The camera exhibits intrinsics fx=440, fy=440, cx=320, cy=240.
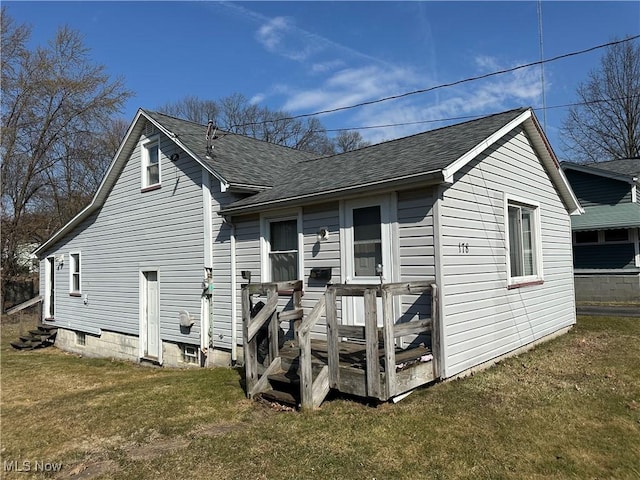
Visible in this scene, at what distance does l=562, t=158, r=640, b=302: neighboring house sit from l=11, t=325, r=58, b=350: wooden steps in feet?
63.1

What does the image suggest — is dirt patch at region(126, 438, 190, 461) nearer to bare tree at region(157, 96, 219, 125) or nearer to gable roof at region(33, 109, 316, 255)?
gable roof at region(33, 109, 316, 255)

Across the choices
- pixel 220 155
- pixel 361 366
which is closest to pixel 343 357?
pixel 361 366

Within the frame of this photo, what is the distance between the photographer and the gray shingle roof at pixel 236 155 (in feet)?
31.5

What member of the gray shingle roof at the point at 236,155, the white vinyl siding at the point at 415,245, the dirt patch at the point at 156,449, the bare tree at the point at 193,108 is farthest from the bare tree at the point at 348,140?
the dirt patch at the point at 156,449

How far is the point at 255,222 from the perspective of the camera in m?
8.73

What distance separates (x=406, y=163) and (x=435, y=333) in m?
2.61

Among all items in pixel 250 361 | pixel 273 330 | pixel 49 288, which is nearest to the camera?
pixel 250 361

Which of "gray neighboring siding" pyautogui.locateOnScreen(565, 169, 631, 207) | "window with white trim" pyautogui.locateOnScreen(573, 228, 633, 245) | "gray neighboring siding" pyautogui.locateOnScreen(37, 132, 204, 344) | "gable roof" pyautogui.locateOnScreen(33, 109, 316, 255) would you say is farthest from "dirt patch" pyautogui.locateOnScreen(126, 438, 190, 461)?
"gray neighboring siding" pyautogui.locateOnScreen(565, 169, 631, 207)

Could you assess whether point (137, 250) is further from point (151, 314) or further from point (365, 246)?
point (365, 246)

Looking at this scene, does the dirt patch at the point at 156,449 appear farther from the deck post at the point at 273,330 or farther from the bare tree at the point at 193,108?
the bare tree at the point at 193,108

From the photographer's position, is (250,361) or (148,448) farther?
(250,361)

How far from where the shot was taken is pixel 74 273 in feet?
48.5

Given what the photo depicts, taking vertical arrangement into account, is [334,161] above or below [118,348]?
above

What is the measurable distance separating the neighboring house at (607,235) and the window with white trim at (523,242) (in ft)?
27.8
